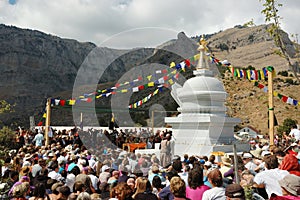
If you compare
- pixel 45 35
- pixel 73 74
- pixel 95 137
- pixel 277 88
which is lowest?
pixel 95 137

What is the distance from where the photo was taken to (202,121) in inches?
436

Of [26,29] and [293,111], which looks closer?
[293,111]

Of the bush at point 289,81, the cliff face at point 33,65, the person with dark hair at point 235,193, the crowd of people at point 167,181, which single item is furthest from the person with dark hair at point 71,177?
the cliff face at point 33,65

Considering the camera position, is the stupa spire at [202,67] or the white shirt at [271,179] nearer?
the white shirt at [271,179]

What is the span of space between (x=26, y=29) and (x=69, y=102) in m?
90.7

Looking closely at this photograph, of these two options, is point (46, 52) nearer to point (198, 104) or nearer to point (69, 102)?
point (69, 102)

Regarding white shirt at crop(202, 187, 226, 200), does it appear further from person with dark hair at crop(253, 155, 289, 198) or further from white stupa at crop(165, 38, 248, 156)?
white stupa at crop(165, 38, 248, 156)

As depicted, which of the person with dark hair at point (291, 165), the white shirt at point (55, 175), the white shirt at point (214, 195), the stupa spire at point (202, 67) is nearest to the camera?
the white shirt at point (214, 195)

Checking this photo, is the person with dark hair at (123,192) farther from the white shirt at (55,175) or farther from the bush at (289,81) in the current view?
the bush at (289,81)

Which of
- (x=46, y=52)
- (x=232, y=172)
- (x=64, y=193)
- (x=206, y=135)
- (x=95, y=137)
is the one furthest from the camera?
(x=46, y=52)

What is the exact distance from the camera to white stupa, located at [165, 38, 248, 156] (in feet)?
36.2

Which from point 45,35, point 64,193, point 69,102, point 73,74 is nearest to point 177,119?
point 69,102

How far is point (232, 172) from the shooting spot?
16.4 feet

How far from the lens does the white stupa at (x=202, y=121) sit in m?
11.0
